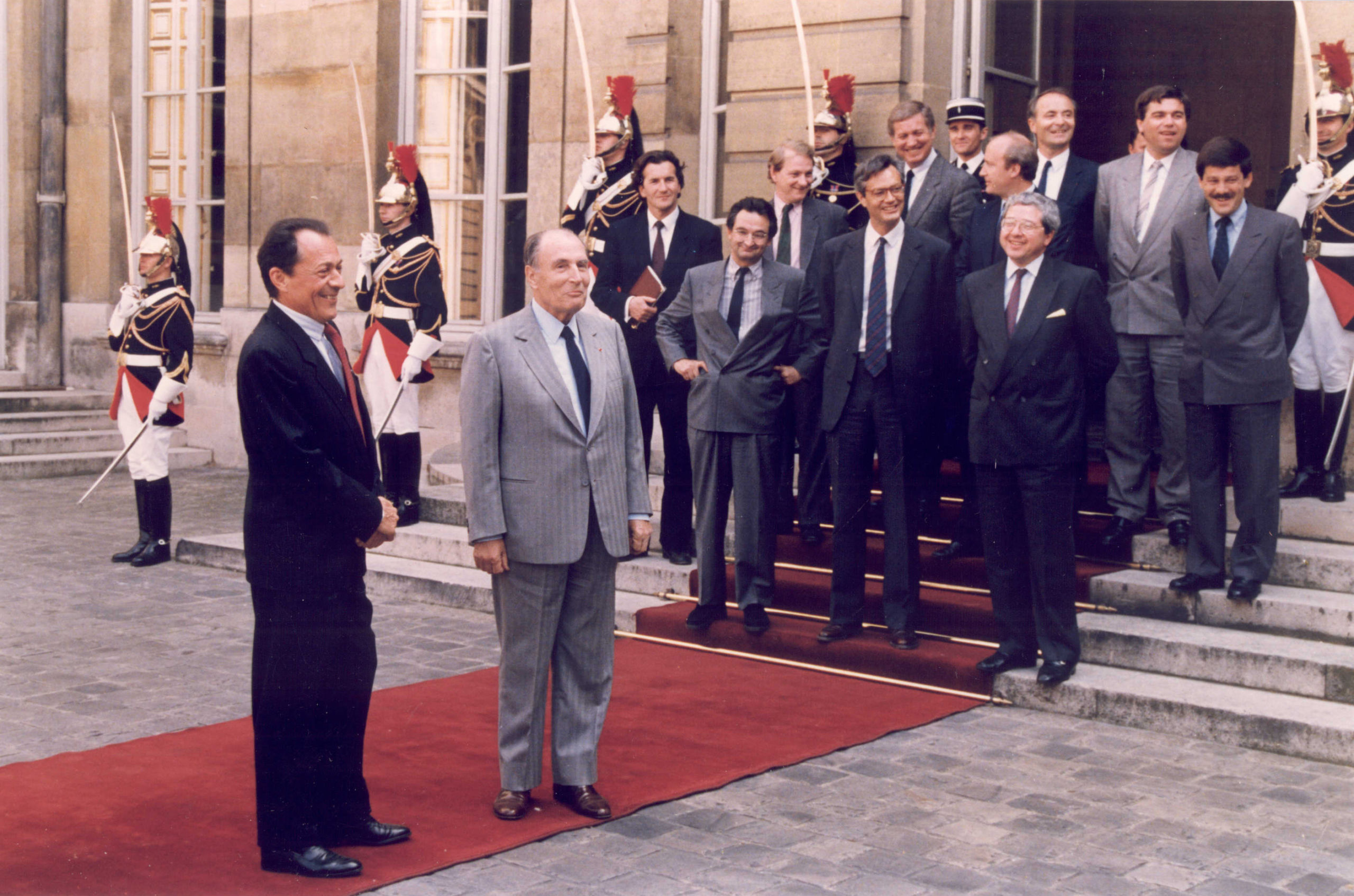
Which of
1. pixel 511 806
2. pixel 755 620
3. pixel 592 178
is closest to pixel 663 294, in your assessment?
pixel 592 178

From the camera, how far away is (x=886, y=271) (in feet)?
21.0

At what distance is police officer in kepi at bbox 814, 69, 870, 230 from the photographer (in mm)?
7941

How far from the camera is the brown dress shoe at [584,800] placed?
15.1 feet

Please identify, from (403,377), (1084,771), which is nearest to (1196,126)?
(403,377)

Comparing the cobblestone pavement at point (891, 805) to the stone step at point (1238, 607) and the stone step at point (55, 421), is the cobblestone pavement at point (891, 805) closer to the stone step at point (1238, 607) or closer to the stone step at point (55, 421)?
the stone step at point (1238, 607)

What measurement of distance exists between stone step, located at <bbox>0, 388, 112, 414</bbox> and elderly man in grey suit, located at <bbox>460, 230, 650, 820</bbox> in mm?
10235

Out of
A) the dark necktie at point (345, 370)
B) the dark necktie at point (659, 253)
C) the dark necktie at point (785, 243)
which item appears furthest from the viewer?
the dark necktie at point (659, 253)

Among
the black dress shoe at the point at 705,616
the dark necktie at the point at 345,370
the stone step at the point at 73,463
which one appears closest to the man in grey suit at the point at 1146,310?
the black dress shoe at the point at 705,616

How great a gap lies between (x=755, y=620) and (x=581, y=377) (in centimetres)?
229

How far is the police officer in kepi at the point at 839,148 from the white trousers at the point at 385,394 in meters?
2.67

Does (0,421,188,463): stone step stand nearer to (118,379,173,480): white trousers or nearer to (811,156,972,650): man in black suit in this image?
(118,379,173,480): white trousers

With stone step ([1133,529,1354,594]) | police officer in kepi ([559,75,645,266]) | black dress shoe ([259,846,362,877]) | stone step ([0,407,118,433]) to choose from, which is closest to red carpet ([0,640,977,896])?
black dress shoe ([259,846,362,877])

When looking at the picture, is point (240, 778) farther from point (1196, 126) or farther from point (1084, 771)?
point (1196, 126)

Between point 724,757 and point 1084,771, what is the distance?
1.19 meters
